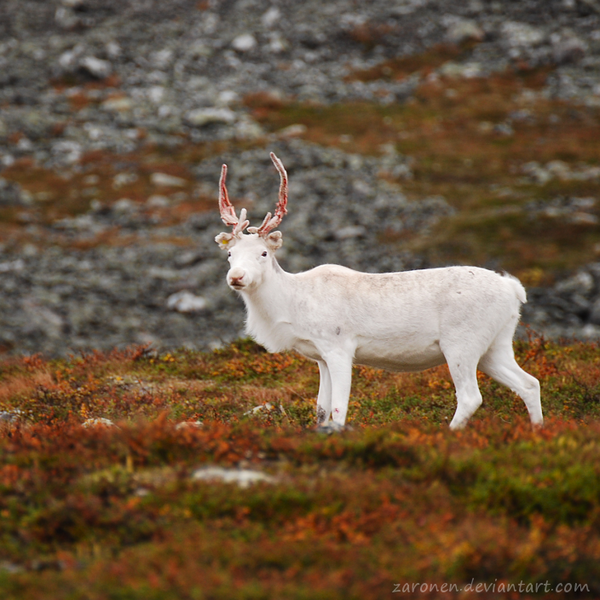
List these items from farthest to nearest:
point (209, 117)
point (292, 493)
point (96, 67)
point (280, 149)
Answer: point (96, 67), point (209, 117), point (280, 149), point (292, 493)

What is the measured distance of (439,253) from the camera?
2908cm

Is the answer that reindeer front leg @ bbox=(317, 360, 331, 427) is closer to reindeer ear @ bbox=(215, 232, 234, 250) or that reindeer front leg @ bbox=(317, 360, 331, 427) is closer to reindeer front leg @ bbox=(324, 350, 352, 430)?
reindeer front leg @ bbox=(324, 350, 352, 430)

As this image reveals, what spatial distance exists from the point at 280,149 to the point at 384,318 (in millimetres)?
30677

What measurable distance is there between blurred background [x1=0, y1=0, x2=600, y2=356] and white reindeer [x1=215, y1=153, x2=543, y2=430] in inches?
304

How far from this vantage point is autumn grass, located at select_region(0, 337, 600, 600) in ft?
16.3

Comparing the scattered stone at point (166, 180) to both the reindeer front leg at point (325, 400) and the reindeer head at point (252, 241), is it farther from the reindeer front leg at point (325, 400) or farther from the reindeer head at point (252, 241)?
the reindeer front leg at point (325, 400)

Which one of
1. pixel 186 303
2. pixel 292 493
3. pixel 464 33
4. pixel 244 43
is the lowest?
pixel 186 303

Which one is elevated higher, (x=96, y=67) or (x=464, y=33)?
(x=464, y=33)

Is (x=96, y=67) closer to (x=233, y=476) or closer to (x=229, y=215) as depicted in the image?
(x=229, y=215)

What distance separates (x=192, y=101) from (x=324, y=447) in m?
42.4

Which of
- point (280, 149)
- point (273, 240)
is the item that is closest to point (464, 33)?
point (280, 149)

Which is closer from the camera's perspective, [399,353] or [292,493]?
[292,493]

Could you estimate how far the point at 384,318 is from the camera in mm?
9281

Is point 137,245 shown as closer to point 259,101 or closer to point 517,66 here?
point 259,101
